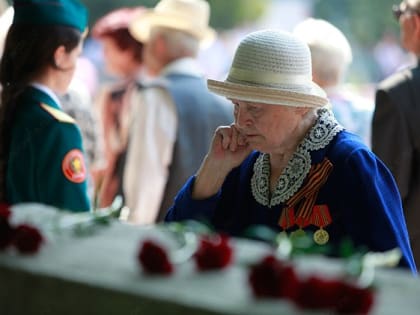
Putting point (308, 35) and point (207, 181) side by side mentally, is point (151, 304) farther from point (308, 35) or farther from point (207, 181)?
point (308, 35)

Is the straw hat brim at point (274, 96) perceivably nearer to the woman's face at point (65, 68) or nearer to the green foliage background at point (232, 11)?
the woman's face at point (65, 68)

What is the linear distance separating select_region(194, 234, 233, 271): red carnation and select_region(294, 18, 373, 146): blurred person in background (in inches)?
123

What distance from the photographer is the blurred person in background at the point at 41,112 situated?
3705 millimetres

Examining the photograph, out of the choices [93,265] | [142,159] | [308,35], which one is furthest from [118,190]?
[93,265]

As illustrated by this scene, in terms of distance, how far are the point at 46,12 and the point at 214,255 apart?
2.00m

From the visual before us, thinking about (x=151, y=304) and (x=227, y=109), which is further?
(x=227, y=109)

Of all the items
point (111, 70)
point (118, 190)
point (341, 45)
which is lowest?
point (118, 190)

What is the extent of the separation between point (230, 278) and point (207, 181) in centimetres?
132

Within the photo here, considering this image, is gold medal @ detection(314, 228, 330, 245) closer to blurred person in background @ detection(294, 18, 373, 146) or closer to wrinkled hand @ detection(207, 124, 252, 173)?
wrinkled hand @ detection(207, 124, 252, 173)

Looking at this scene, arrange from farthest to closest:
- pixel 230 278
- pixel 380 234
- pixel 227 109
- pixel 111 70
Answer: pixel 111 70, pixel 227 109, pixel 380 234, pixel 230 278

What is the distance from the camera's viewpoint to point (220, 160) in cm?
338

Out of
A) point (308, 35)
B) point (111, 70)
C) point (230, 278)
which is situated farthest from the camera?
point (111, 70)

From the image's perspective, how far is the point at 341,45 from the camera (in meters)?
5.39

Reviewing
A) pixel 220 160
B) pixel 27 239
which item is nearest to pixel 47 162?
pixel 220 160
